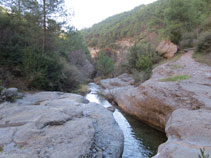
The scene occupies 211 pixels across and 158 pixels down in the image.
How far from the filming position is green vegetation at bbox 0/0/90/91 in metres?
9.05

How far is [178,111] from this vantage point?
14.4ft

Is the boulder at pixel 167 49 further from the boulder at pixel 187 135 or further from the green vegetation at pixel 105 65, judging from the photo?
the boulder at pixel 187 135

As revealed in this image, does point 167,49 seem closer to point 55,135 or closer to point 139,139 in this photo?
point 139,139

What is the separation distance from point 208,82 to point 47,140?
6279mm

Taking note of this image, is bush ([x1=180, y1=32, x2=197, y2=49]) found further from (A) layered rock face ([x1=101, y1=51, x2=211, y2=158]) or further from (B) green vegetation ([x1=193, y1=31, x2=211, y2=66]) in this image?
(A) layered rock face ([x1=101, y1=51, x2=211, y2=158])

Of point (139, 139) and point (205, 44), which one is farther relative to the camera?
point (205, 44)

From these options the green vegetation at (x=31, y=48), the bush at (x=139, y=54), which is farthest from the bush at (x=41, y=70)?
the bush at (x=139, y=54)

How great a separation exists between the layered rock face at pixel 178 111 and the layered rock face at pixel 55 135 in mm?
1442

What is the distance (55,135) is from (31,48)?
8.23 metres

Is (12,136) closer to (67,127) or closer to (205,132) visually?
(67,127)

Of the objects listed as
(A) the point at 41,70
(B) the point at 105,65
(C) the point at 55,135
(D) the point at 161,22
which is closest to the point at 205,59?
(A) the point at 41,70

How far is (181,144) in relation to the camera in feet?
9.51

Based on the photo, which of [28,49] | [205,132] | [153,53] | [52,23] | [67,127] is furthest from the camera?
[153,53]

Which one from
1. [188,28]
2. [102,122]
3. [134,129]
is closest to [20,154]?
[102,122]
